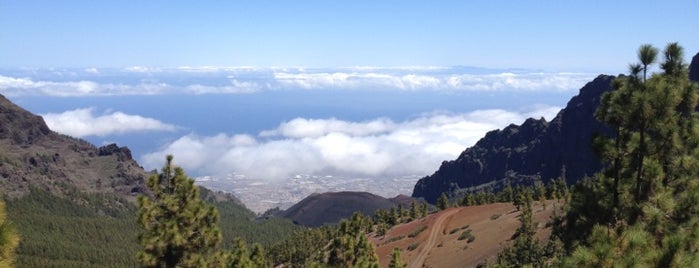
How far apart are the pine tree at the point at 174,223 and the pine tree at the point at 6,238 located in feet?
35.6

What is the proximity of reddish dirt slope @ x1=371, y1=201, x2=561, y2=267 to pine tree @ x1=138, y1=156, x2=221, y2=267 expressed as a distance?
39.2 metres

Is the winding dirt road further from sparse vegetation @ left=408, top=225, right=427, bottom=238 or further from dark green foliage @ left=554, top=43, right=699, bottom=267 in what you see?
dark green foliage @ left=554, top=43, right=699, bottom=267

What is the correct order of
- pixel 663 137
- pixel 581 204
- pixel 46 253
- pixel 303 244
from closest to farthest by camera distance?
pixel 663 137, pixel 581 204, pixel 303 244, pixel 46 253

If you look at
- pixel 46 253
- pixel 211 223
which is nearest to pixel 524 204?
pixel 211 223

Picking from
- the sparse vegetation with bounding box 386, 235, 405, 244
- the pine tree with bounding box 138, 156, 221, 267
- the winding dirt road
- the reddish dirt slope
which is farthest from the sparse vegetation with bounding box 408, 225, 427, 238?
the pine tree with bounding box 138, 156, 221, 267

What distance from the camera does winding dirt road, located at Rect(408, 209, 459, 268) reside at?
6322 cm

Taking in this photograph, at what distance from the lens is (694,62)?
7077 inches

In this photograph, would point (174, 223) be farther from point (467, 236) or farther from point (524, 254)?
point (467, 236)

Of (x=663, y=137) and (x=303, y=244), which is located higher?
(x=663, y=137)

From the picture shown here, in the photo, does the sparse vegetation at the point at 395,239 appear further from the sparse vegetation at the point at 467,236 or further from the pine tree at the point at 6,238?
the pine tree at the point at 6,238

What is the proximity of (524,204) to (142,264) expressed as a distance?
5973cm

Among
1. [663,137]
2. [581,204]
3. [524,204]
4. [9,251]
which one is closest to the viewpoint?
[9,251]

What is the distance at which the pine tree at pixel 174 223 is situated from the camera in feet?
66.4

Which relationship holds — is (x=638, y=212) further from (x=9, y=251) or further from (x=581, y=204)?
(x=9, y=251)
